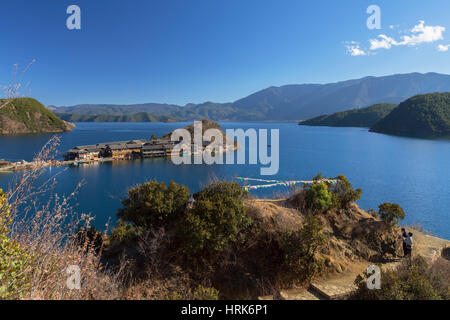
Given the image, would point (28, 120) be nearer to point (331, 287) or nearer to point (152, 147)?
point (152, 147)

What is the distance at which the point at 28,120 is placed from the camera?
355 ft

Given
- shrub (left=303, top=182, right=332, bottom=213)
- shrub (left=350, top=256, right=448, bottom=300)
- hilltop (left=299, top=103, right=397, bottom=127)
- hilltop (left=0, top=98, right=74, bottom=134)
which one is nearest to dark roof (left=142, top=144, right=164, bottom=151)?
shrub (left=303, top=182, right=332, bottom=213)

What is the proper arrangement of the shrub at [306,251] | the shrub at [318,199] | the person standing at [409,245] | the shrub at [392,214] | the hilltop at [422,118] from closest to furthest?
the shrub at [306,251] → the person standing at [409,245] → the shrub at [392,214] → the shrub at [318,199] → the hilltop at [422,118]

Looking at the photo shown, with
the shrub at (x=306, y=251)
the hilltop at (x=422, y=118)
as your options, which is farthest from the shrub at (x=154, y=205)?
the hilltop at (x=422, y=118)

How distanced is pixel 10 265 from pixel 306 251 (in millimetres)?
7342

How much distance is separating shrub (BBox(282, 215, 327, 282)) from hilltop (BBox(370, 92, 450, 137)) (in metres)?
97.7

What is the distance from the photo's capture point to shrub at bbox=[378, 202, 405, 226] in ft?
34.5

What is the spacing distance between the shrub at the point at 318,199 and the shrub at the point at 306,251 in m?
3.03

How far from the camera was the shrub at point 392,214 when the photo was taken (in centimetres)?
1052

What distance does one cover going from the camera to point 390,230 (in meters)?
10.6

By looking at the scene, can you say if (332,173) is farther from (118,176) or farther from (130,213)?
(130,213)

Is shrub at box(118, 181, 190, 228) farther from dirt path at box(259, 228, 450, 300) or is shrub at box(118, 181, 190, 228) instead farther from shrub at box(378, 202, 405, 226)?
shrub at box(378, 202, 405, 226)

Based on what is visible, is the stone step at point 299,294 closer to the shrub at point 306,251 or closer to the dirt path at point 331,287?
the dirt path at point 331,287

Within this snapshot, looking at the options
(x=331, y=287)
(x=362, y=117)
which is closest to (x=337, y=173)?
(x=331, y=287)
